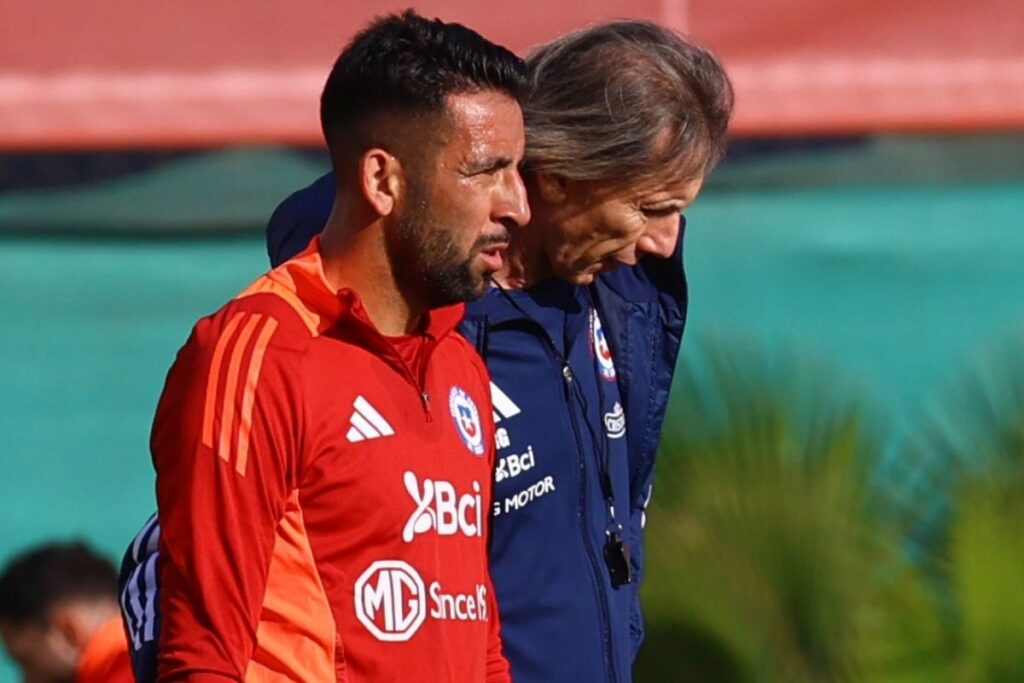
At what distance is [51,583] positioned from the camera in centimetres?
382

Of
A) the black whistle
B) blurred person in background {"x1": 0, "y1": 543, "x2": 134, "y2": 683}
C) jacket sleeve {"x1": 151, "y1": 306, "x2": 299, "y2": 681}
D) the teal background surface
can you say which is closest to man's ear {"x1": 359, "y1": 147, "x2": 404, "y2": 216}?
jacket sleeve {"x1": 151, "y1": 306, "x2": 299, "y2": 681}

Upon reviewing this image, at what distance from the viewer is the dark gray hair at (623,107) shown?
2699 millimetres

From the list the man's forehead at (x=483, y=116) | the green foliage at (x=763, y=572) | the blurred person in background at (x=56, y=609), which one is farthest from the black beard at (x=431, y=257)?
the green foliage at (x=763, y=572)

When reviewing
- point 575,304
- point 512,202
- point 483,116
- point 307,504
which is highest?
point 483,116

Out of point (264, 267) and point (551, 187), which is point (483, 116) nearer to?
point (551, 187)

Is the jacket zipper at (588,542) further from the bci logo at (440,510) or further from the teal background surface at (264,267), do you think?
the teal background surface at (264,267)

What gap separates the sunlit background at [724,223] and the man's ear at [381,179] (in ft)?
6.71

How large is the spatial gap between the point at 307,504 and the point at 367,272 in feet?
0.96

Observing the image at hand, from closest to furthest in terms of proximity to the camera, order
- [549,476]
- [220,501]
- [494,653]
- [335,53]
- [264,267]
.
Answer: [220,501]
[494,653]
[549,476]
[335,53]
[264,267]

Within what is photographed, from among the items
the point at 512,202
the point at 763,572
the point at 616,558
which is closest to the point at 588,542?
the point at 616,558

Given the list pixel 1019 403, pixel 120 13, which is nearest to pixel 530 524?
pixel 1019 403

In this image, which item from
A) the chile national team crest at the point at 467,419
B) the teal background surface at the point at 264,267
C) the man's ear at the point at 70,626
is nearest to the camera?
the chile national team crest at the point at 467,419

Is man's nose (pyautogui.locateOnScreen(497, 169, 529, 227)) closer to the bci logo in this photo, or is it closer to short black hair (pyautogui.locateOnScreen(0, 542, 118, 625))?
the bci logo

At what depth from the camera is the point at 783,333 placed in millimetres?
4887
